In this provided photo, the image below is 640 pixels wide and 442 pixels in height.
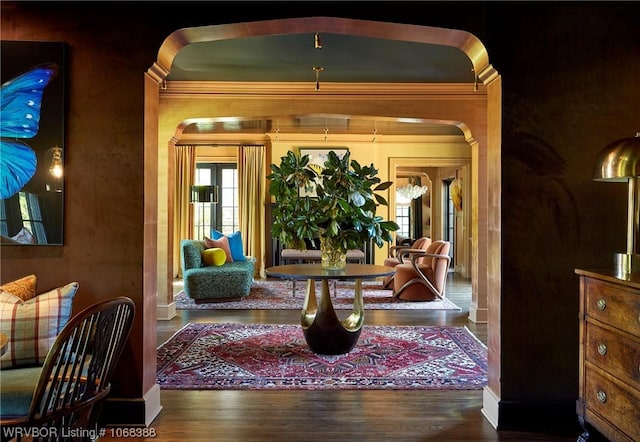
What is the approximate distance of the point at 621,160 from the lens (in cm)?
209

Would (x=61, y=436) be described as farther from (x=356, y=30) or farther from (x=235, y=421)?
(x=356, y=30)

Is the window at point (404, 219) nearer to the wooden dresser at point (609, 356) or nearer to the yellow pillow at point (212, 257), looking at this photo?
the yellow pillow at point (212, 257)

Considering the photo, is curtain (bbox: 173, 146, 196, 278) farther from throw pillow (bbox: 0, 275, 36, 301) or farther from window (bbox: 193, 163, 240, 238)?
throw pillow (bbox: 0, 275, 36, 301)

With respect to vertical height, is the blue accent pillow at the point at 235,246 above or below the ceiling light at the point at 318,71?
below

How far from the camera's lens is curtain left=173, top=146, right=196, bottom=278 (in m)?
9.21

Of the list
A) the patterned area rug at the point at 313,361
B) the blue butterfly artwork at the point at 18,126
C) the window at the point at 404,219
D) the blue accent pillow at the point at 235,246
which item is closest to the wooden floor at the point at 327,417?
the patterned area rug at the point at 313,361

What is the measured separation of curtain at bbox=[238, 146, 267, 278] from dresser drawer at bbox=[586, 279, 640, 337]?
7.29 m

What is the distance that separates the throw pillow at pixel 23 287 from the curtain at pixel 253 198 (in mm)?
6506

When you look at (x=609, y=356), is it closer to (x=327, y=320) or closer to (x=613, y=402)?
(x=613, y=402)

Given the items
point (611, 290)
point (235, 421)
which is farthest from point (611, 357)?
point (235, 421)

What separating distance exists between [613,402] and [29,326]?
2.73 meters

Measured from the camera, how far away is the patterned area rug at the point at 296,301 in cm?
600

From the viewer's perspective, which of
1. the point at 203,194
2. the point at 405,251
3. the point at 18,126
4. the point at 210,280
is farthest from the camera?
the point at 203,194

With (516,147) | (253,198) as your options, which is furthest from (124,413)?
(253,198)
